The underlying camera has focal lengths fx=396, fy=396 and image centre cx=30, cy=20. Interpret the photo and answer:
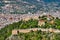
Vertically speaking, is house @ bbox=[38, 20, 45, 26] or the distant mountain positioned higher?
house @ bbox=[38, 20, 45, 26]

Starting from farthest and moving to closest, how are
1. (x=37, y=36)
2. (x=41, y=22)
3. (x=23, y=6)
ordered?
1. (x=23, y=6)
2. (x=41, y=22)
3. (x=37, y=36)

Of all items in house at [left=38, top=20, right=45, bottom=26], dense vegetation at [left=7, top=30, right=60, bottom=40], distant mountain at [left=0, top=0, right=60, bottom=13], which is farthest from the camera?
distant mountain at [left=0, top=0, right=60, bottom=13]

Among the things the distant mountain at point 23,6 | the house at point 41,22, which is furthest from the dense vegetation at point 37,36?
the distant mountain at point 23,6

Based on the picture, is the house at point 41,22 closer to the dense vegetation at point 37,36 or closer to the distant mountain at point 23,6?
the dense vegetation at point 37,36

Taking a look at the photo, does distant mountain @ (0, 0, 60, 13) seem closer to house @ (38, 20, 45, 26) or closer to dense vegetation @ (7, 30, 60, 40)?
house @ (38, 20, 45, 26)

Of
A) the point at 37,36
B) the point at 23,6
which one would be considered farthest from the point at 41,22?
the point at 23,6

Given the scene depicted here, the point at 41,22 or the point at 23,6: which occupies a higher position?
the point at 41,22

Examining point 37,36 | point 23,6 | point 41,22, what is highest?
point 37,36

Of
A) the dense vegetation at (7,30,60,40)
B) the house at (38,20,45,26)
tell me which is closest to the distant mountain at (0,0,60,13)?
the house at (38,20,45,26)

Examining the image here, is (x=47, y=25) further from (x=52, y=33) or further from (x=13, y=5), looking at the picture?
(x=13, y=5)

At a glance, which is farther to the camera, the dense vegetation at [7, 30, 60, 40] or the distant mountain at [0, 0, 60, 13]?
the distant mountain at [0, 0, 60, 13]

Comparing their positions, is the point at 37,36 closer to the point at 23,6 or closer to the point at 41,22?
the point at 41,22
